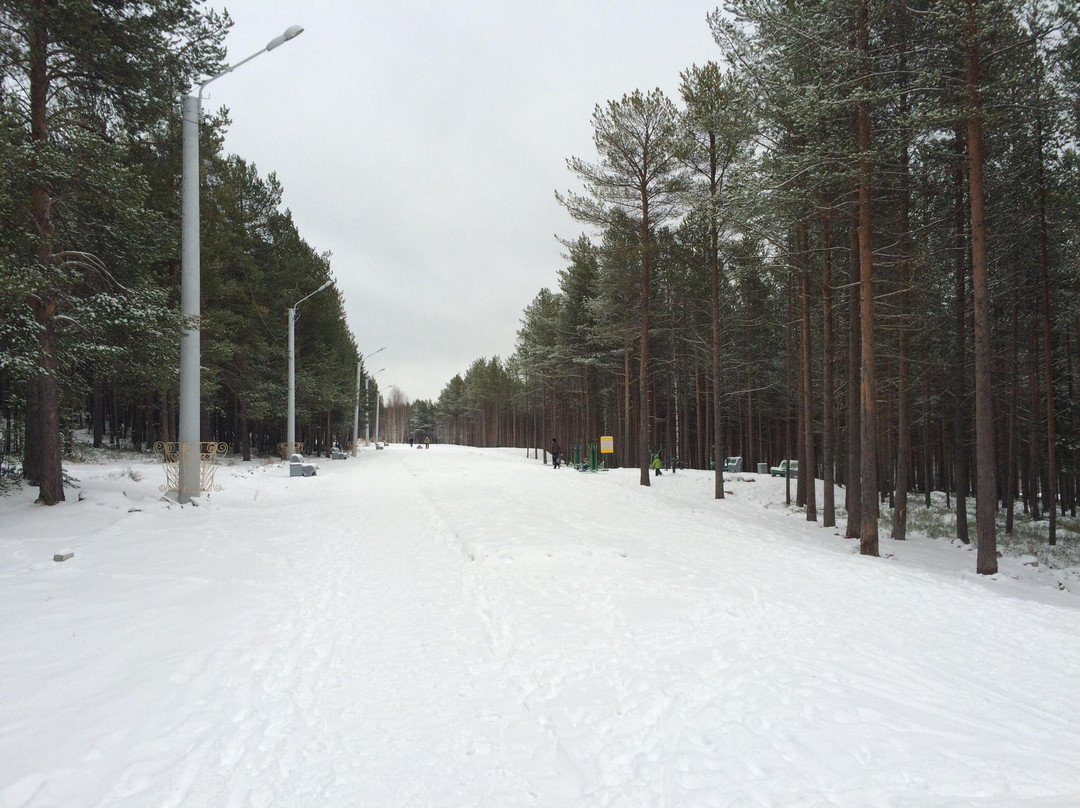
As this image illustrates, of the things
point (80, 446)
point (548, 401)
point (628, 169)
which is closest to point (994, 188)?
point (628, 169)

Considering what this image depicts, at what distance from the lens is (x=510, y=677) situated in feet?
13.6

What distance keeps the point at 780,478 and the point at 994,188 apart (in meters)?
14.5

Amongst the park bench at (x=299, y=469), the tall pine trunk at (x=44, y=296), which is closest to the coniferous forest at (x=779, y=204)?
the tall pine trunk at (x=44, y=296)

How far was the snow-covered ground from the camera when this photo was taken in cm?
286

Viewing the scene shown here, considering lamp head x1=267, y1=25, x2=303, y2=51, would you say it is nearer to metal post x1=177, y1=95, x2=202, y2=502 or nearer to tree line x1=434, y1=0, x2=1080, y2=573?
metal post x1=177, y1=95, x2=202, y2=502

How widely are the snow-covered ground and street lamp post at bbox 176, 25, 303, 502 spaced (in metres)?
2.89

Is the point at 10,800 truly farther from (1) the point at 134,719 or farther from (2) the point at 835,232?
(2) the point at 835,232

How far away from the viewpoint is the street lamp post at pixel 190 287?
11.8 meters

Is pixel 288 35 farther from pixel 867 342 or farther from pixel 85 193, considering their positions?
pixel 867 342

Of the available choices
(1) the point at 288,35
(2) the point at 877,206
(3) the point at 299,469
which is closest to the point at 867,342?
(2) the point at 877,206

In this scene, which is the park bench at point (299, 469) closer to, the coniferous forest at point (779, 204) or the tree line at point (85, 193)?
the coniferous forest at point (779, 204)

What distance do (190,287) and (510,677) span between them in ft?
37.2

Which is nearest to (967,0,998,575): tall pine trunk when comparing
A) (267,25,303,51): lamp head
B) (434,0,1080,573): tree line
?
(434,0,1080,573): tree line

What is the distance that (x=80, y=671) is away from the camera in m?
4.13
